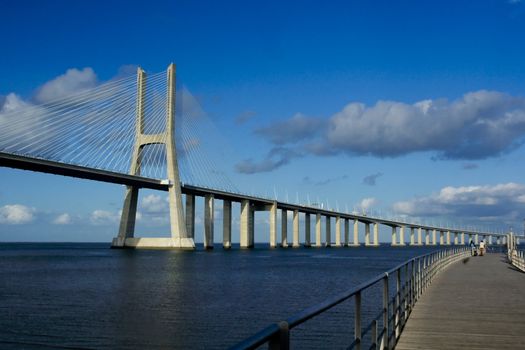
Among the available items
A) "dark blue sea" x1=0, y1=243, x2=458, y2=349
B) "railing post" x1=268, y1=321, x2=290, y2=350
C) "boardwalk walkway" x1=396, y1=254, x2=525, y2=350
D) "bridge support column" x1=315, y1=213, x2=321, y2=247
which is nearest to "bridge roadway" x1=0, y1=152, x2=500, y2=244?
"bridge support column" x1=315, y1=213, x2=321, y2=247

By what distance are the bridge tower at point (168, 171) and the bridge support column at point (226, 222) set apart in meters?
19.9

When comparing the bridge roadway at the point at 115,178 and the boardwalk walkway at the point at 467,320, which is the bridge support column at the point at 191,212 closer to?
the bridge roadway at the point at 115,178

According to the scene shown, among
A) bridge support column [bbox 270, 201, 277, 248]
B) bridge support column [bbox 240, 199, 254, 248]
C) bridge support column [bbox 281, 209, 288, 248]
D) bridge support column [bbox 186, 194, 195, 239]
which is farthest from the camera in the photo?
bridge support column [bbox 281, 209, 288, 248]

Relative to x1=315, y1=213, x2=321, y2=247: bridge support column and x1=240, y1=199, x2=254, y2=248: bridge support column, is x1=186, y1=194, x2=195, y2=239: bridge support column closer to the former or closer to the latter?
x1=240, y1=199, x2=254, y2=248: bridge support column

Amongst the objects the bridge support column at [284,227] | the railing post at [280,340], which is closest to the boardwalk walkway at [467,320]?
the railing post at [280,340]

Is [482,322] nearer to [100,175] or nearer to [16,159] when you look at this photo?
[16,159]

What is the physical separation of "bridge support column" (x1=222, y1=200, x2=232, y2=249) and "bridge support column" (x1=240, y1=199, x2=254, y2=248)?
103 inches

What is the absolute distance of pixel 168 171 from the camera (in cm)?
7862

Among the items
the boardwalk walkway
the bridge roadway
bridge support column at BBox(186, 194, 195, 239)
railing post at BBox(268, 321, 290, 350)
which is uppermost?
the bridge roadway

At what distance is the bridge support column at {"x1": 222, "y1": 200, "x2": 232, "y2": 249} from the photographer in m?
108

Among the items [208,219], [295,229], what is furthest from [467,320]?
[295,229]

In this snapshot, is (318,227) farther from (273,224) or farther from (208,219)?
(208,219)

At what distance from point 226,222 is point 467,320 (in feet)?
327

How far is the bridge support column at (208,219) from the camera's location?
95.2 meters
